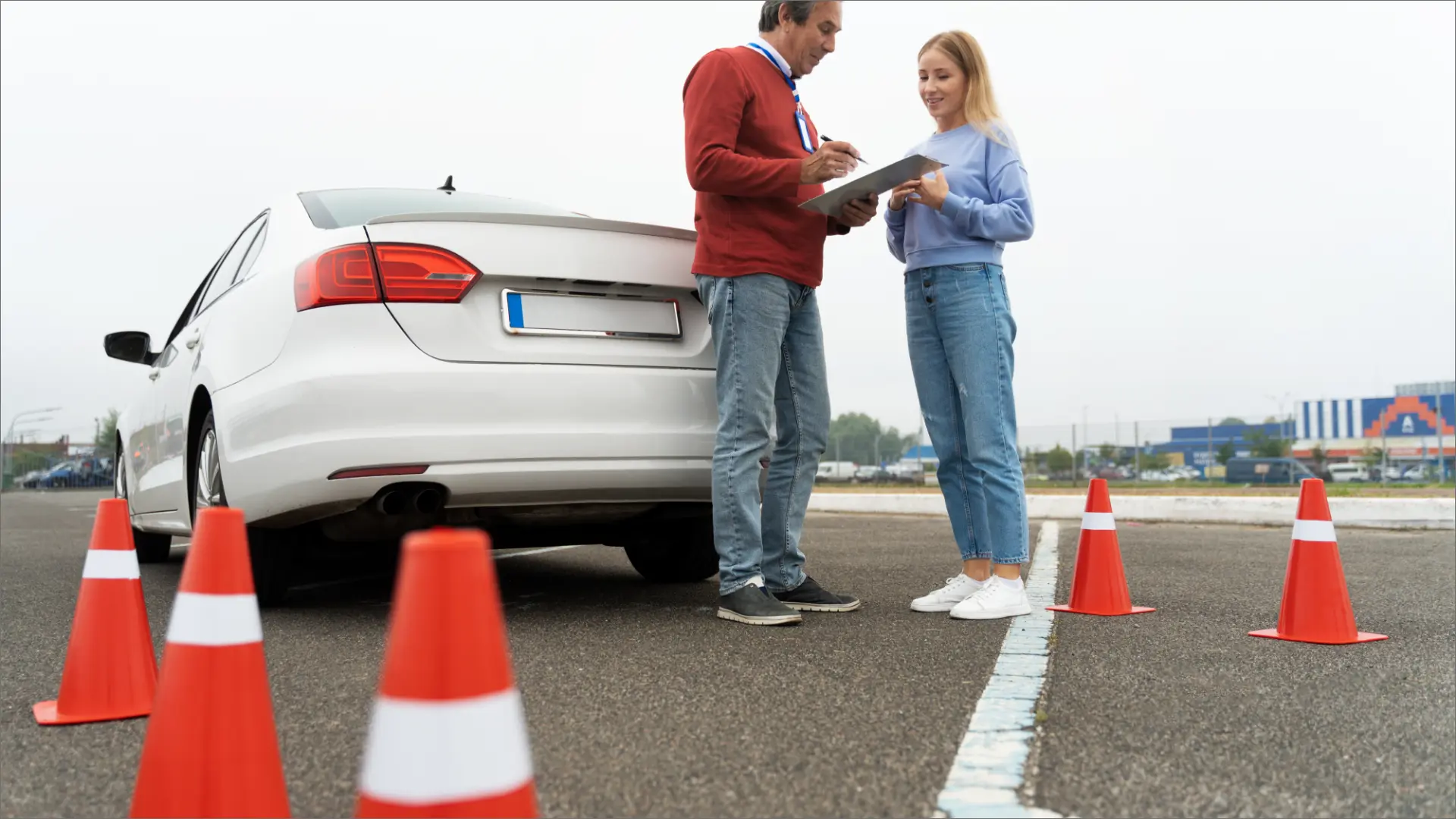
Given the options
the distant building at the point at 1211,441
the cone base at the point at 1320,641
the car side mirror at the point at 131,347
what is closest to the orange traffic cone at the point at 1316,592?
the cone base at the point at 1320,641

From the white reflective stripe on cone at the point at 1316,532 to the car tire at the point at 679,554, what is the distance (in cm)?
209

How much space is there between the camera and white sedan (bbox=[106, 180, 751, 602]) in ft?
11.1

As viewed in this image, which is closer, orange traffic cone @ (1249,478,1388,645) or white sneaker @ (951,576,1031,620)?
orange traffic cone @ (1249,478,1388,645)

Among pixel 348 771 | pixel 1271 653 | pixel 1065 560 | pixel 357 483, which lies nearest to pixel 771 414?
pixel 357 483

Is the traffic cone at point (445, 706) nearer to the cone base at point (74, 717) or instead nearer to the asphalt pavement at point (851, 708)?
the asphalt pavement at point (851, 708)

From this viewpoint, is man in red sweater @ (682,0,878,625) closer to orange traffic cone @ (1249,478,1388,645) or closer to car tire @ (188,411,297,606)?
orange traffic cone @ (1249,478,1388,645)

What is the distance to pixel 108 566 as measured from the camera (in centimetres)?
259

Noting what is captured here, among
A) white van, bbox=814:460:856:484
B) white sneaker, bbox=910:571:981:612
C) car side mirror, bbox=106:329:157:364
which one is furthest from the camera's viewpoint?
white van, bbox=814:460:856:484

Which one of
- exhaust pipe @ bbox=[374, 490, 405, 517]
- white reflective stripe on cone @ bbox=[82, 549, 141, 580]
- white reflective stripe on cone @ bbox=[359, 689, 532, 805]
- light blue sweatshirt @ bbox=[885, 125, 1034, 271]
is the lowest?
white reflective stripe on cone @ bbox=[359, 689, 532, 805]

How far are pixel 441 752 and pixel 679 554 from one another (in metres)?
3.57

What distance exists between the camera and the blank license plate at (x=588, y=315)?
3.60 metres

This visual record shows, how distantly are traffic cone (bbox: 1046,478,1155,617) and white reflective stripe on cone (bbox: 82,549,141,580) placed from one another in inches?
111

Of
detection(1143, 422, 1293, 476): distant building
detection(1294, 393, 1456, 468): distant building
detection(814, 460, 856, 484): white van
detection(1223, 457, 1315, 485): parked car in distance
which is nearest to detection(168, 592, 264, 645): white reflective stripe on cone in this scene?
detection(814, 460, 856, 484): white van

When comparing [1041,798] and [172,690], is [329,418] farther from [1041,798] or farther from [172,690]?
[1041,798]
